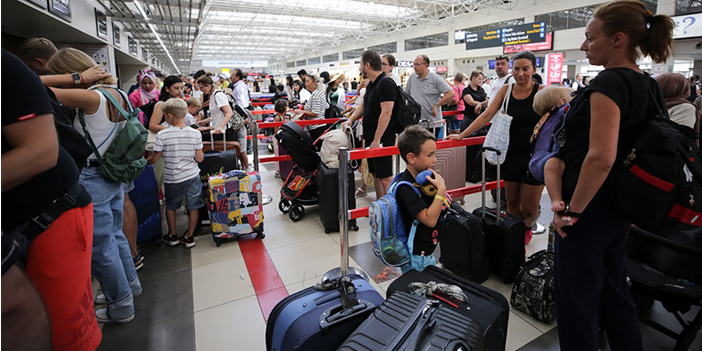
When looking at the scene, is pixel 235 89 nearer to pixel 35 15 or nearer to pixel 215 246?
pixel 35 15

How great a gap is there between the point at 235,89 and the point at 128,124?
14.4 ft

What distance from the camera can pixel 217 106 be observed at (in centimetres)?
483

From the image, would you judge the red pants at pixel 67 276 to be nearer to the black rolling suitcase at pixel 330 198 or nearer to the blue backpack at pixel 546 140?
the blue backpack at pixel 546 140

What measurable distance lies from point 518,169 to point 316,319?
6.79ft

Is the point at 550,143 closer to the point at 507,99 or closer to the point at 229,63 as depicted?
the point at 507,99

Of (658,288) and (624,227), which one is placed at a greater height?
(624,227)

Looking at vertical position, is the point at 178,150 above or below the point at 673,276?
above

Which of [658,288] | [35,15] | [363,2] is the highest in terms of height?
[363,2]

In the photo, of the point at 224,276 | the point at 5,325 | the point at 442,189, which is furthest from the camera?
the point at 224,276

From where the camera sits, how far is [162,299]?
2582mm

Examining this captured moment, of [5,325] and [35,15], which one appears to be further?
[35,15]

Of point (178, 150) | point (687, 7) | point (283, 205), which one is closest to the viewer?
point (178, 150)

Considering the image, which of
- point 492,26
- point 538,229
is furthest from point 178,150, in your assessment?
point 492,26

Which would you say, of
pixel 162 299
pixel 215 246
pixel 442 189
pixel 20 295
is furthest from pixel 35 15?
pixel 442 189
